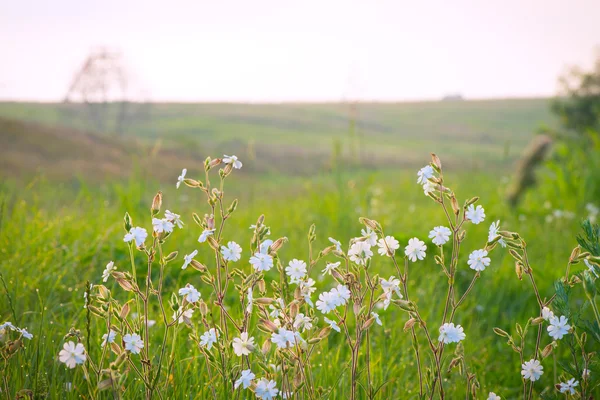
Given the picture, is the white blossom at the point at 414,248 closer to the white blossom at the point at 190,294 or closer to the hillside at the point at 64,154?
the white blossom at the point at 190,294

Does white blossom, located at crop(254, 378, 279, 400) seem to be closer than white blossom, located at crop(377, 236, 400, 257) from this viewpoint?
Yes

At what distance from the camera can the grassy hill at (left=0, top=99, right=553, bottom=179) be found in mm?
28578

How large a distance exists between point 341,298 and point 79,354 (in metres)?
0.72

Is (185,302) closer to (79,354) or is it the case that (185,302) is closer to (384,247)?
(79,354)

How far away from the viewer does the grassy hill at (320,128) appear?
28578 millimetres

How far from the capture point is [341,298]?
1.47 m

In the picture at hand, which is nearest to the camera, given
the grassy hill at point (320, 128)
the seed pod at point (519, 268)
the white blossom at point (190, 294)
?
the white blossom at point (190, 294)

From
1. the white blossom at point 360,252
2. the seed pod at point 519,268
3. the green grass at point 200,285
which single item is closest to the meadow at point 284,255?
the green grass at point 200,285

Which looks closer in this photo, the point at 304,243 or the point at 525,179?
the point at 304,243

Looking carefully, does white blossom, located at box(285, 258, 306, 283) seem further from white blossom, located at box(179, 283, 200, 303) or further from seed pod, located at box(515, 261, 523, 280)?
seed pod, located at box(515, 261, 523, 280)

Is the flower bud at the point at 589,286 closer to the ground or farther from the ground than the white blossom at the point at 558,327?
farther from the ground

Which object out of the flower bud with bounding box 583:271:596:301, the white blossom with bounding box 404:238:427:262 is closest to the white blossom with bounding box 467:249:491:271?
the white blossom with bounding box 404:238:427:262

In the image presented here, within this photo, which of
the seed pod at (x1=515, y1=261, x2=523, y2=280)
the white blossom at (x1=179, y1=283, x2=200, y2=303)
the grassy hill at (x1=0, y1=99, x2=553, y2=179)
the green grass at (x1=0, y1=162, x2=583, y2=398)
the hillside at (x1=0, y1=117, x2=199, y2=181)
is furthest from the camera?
the grassy hill at (x1=0, y1=99, x2=553, y2=179)

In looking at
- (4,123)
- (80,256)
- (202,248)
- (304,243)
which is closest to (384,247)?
(80,256)
